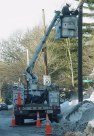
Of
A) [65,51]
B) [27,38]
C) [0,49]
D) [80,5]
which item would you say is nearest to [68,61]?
[65,51]

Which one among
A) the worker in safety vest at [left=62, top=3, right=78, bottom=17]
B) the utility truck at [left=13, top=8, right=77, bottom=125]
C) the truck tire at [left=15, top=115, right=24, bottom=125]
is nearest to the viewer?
the utility truck at [left=13, top=8, right=77, bottom=125]

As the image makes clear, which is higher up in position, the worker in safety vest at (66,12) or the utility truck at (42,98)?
the worker in safety vest at (66,12)

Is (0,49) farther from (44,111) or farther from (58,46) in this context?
(44,111)

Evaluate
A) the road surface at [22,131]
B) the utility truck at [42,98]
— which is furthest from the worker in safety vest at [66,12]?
the road surface at [22,131]

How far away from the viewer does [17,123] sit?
2672 centimetres

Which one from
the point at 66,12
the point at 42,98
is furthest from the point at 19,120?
the point at 66,12

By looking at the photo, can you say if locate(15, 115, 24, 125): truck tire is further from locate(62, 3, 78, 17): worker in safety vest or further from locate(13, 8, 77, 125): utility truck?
locate(62, 3, 78, 17): worker in safety vest

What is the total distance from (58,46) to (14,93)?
143 feet

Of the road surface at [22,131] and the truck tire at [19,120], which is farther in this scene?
the truck tire at [19,120]

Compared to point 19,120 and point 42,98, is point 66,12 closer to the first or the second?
point 42,98

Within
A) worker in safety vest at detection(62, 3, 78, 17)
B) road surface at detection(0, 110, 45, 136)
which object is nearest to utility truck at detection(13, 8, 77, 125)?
worker in safety vest at detection(62, 3, 78, 17)

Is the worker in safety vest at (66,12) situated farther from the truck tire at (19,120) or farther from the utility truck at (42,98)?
the truck tire at (19,120)

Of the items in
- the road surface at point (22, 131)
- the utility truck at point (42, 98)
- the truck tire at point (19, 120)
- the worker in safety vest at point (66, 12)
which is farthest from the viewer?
the worker in safety vest at point (66, 12)

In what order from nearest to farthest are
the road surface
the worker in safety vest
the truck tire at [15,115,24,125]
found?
the road surface, the truck tire at [15,115,24,125], the worker in safety vest
